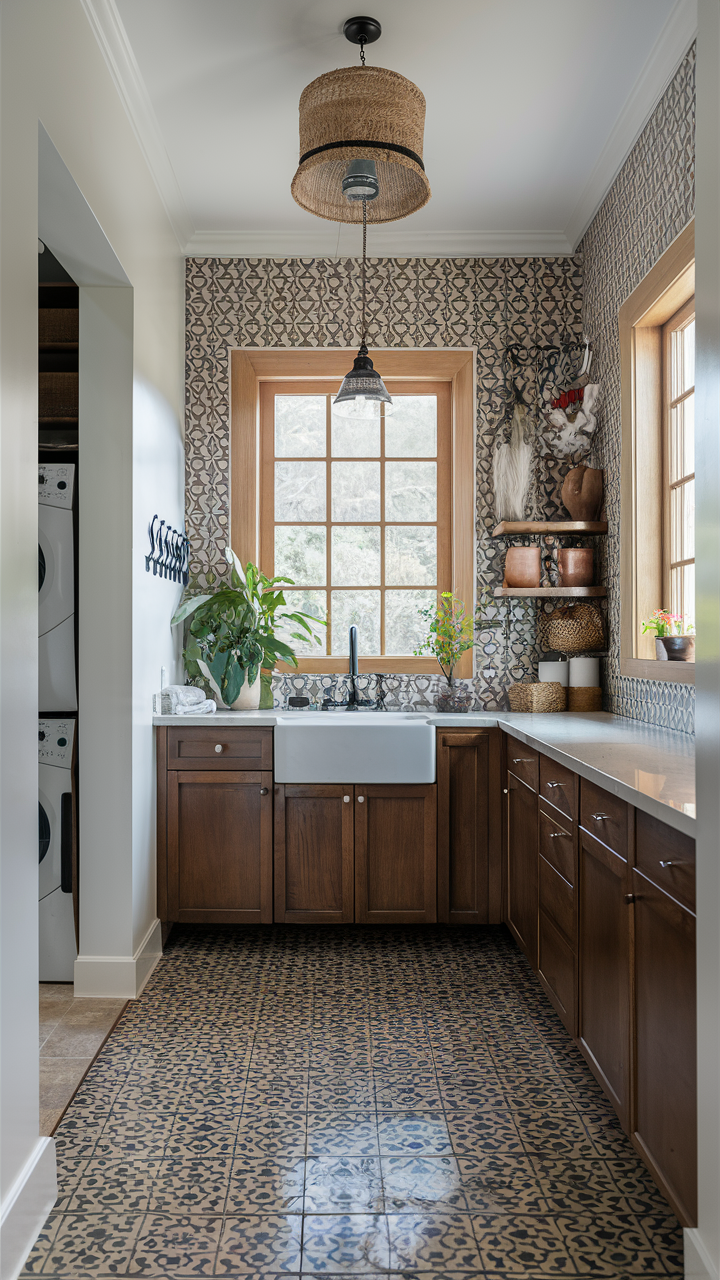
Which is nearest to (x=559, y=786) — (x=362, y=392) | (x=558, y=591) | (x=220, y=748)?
(x=558, y=591)

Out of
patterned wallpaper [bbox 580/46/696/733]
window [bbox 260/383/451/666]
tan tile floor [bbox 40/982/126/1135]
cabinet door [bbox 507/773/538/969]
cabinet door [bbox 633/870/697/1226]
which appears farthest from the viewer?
window [bbox 260/383/451/666]

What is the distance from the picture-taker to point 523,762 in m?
2.98

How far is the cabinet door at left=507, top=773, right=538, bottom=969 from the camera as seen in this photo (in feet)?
9.32

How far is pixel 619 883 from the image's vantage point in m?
1.94

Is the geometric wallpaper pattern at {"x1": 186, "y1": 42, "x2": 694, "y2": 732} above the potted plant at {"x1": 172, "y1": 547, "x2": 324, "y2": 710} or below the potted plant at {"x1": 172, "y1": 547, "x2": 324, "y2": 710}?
above

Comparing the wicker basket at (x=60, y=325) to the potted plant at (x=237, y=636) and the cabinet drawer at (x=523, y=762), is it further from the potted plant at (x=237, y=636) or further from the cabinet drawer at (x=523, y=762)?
the cabinet drawer at (x=523, y=762)

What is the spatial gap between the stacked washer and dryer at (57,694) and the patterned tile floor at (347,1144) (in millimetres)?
478

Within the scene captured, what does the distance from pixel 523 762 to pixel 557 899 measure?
0.57 meters

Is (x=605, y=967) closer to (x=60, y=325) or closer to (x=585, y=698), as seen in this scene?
(x=585, y=698)

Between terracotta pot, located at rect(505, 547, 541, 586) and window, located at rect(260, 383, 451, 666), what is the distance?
16.0 inches

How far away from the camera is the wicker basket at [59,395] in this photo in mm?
2990

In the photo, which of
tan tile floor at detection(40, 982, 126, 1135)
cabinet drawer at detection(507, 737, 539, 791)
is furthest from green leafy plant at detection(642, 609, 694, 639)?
tan tile floor at detection(40, 982, 126, 1135)

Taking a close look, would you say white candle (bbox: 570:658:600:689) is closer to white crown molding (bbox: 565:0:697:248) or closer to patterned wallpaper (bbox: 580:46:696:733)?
patterned wallpaper (bbox: 580:46:696:733)

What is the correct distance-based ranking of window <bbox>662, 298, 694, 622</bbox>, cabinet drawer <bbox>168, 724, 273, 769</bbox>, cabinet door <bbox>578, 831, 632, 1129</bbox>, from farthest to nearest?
cabinet drawer <bbox>168, 724, 273, 769</bbox> < window <bbox>662, 298, 694, 622</bbox> < cabinet door <bbox>578, 831, 632, 1129</bbox>
